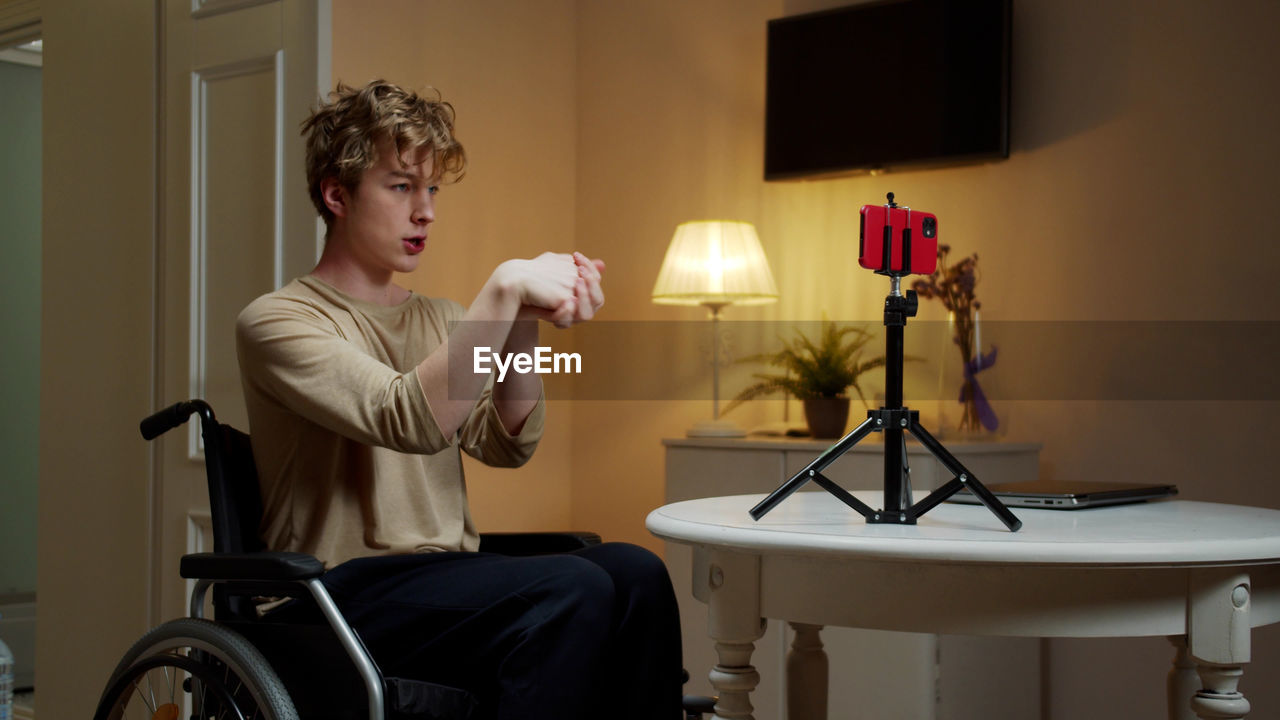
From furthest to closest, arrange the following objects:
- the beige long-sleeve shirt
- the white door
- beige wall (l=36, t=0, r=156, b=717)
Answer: beige wall (l=36, t=0, r=156, b=717), the white door, the beige long-sleeve shirt

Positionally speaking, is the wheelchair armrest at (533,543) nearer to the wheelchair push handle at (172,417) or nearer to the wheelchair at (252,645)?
the wheelchair at (252,645)

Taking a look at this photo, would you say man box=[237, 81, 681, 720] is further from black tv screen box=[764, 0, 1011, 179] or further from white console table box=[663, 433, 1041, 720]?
black tv screen box=[764, 0, 1011, 179]

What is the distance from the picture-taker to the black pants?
131cm

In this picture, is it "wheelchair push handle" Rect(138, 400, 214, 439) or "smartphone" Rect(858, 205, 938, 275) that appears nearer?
"smartphone" Rect(858, 205, 938, 275)

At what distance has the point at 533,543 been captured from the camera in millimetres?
1735

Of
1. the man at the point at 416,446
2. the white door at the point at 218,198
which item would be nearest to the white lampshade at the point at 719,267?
the white door at the point at 218,198

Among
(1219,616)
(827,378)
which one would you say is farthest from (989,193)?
(1219,616)

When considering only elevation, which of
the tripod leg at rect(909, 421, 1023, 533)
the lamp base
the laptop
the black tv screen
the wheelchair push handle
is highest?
the black tv screen

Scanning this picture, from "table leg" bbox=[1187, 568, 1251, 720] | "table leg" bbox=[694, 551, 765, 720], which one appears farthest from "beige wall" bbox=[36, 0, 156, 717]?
"table leg" bbox=[1187, 568, 1251, 720]

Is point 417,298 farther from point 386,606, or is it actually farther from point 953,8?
point 953,8

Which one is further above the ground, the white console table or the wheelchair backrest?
the wheelchair backrest

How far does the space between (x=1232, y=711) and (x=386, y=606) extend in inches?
37.6

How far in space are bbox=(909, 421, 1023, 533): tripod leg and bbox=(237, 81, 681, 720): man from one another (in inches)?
15.7

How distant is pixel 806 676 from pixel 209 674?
34.6 inches
